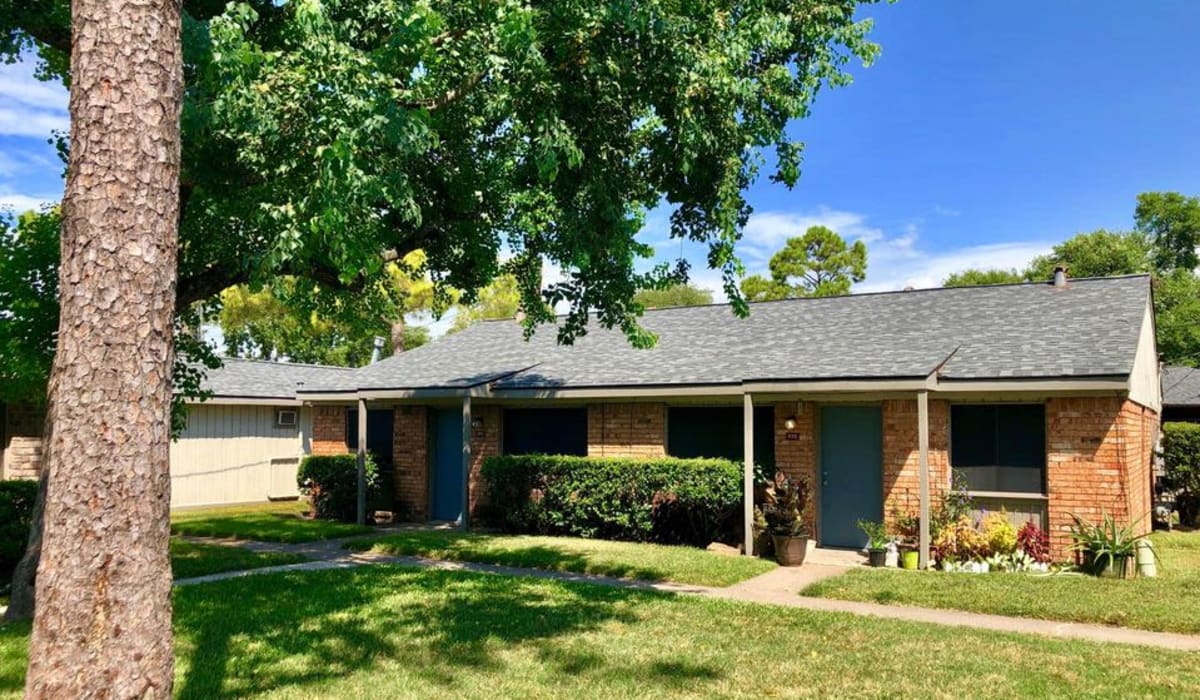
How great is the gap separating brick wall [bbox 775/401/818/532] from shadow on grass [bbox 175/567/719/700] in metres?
4.67

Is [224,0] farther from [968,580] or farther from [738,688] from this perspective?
[968,580]

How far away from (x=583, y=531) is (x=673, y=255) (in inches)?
223

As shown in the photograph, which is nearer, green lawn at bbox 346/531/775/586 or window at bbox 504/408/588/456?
green lawn at bbox 346/531/775/586

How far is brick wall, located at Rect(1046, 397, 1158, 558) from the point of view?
11125mm

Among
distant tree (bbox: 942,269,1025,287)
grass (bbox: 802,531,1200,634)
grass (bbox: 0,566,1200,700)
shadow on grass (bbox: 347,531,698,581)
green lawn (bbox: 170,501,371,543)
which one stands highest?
distant tree (bbox: 942,269,1025,287)

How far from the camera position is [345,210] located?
7.27 meters

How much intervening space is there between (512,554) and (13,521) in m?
6.27

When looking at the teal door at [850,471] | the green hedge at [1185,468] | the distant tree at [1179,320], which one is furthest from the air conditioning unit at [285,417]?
the distant tree at [1179,320]

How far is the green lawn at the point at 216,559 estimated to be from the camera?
10.8 m

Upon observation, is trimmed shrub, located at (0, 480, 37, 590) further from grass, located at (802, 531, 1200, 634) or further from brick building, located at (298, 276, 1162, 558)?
grass, located at (802, 531, 1200, 634)

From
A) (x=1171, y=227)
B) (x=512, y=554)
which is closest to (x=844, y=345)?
(x=512, y=554)

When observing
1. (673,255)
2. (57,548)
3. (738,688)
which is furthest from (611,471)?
(57,548)

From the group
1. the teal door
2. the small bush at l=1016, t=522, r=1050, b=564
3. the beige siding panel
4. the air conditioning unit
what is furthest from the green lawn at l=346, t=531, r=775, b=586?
the air conditioning unit

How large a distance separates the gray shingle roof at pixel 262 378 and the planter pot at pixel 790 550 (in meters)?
11.1
